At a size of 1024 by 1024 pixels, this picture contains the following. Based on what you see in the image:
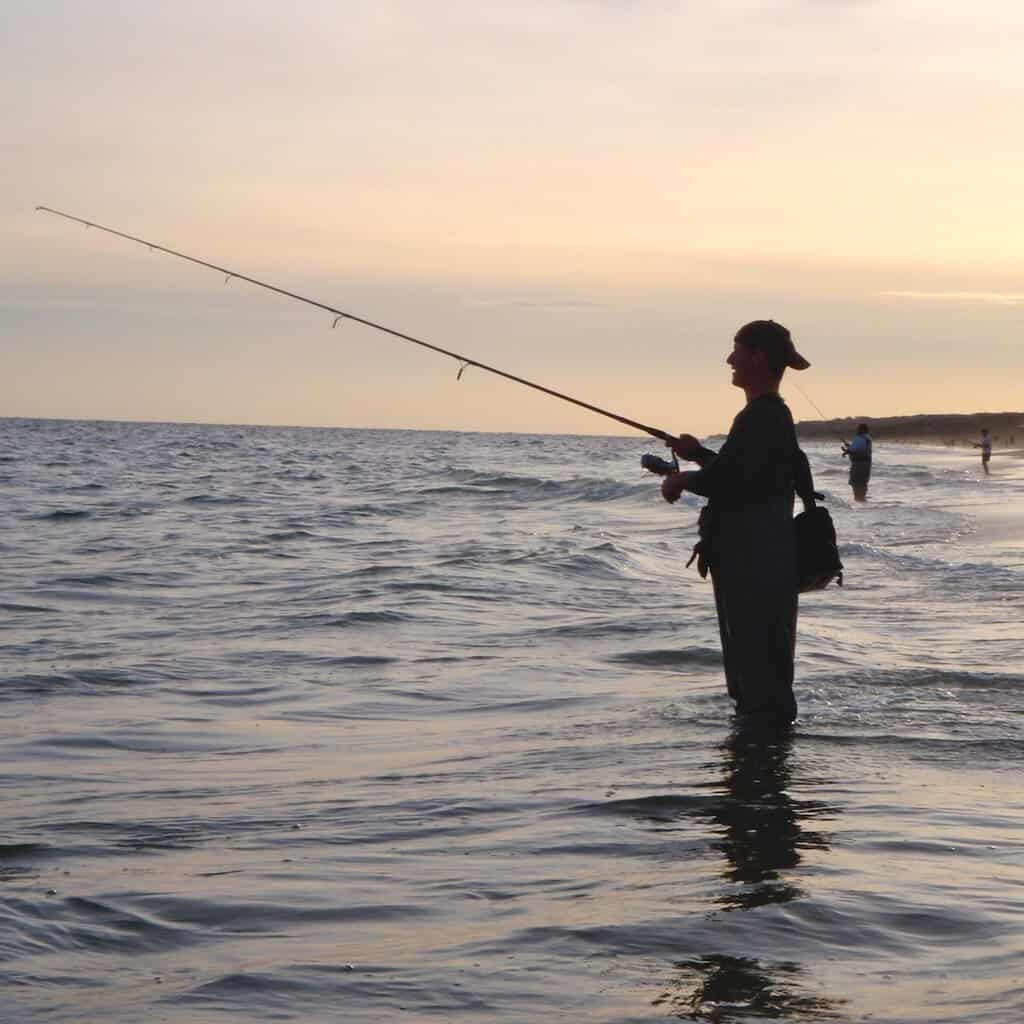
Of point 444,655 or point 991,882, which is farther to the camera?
point 444,655

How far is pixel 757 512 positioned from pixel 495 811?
1493 millimetres

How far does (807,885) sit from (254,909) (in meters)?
1.41

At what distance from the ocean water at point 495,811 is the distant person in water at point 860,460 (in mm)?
17725

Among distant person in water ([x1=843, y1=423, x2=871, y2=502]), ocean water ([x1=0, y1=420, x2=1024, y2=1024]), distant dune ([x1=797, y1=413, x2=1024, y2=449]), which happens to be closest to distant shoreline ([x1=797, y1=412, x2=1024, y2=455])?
distant dune ([x1=797, y1=413, x2=1024, y2=449])

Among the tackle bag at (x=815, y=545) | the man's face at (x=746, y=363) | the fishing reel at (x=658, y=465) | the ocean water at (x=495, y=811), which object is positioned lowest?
the ocean water at (x=495, y=811)

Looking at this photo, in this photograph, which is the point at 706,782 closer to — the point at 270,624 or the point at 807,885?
the point at 807,885

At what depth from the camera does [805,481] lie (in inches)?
229

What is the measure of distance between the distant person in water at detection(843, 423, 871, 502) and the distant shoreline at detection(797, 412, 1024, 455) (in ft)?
239

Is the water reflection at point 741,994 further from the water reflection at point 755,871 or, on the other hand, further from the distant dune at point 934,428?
the distant dune at point 934,428

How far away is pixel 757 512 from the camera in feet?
18.8

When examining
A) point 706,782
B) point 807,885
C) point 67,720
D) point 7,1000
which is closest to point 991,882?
point 807,885

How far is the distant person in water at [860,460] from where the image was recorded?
2997cm

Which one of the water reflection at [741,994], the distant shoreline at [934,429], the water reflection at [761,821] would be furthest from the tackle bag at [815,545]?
the distant shoreline at [934,429]

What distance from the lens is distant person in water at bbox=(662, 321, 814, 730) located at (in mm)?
5691
